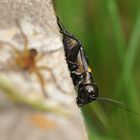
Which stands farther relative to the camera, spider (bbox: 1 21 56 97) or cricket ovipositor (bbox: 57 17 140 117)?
cricket ovipositor (bbox: 57 17 140 117)

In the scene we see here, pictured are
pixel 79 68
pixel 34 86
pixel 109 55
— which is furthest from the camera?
pixel 109 55

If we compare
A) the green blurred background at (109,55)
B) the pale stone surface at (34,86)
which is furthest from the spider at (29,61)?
the green blurred background at (109,55)

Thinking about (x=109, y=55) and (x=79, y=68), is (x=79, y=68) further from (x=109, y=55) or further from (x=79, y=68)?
(x=109, y=55)

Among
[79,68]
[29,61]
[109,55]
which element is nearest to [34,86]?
[29,61]

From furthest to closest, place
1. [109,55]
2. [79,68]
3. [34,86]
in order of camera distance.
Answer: [109,55] → [79,68] → [34,86]

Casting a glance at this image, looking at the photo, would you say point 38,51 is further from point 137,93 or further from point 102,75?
point 102,75

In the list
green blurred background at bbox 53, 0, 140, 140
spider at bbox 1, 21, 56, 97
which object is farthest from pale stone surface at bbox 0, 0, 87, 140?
green blurred background at bbox 53, 0, 140, 140

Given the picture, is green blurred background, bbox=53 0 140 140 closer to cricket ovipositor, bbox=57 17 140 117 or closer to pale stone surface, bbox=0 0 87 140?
cricket ovipositor, bbox=57 17 140 117
